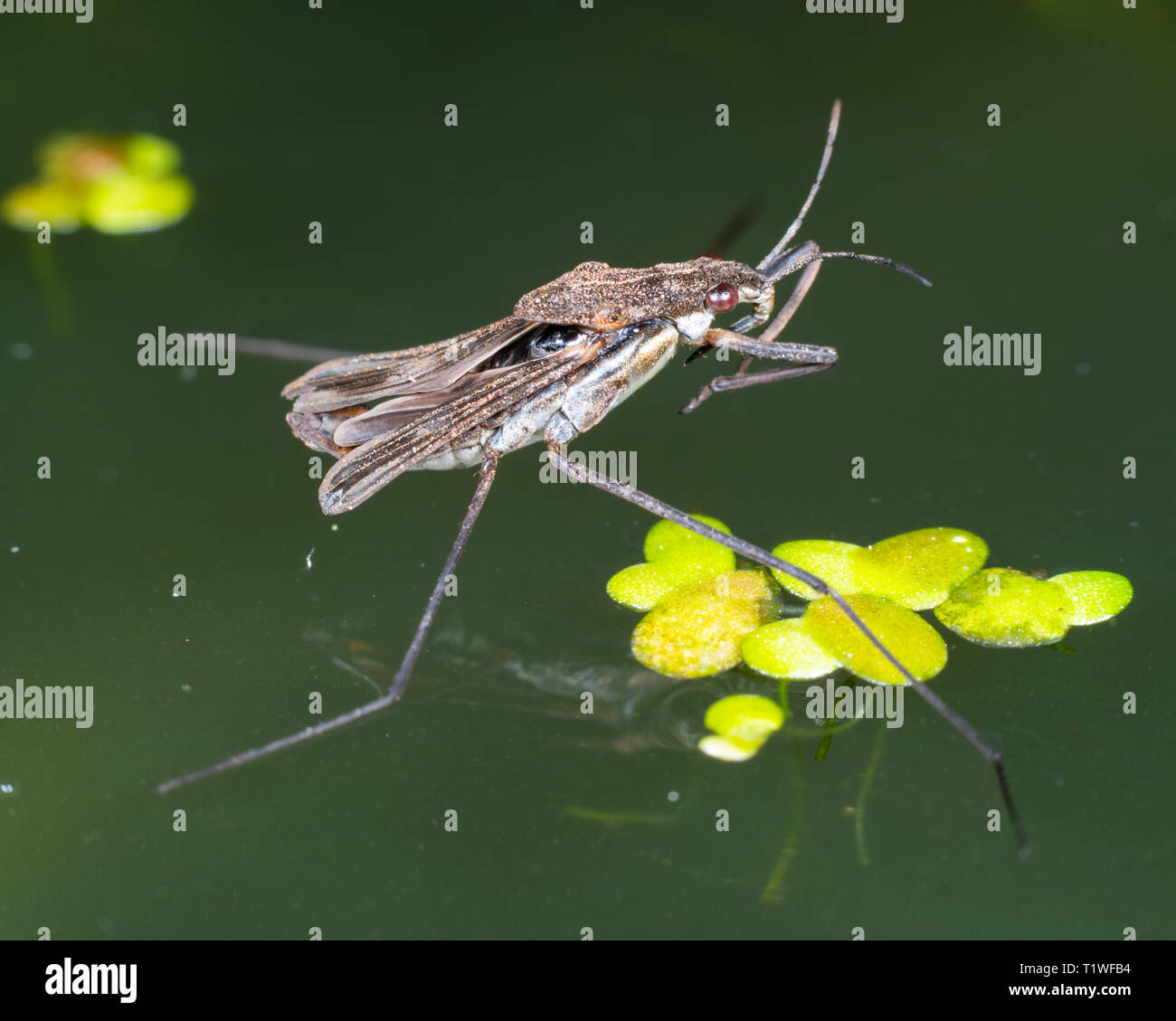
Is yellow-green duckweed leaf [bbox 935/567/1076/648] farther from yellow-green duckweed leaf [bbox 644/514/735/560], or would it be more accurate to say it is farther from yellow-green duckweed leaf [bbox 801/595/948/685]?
yellow-green duckweed leaf [bbox 644/514/735/560]

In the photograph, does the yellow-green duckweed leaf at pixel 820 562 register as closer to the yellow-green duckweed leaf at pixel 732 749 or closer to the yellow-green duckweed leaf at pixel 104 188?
the yellow-green duckweed leaf at pixel 732 749

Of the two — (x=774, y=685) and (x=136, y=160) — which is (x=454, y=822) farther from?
(x=136, y=160)

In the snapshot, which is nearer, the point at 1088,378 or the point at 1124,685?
the point at 1124,685

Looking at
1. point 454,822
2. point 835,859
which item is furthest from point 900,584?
point 454,822

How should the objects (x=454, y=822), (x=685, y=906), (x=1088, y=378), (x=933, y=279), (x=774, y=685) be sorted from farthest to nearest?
(x=933, y=279) < (x=1088, y=378) < (x=774, y=685) < (x=454, y=822) < (x=685, y=906)

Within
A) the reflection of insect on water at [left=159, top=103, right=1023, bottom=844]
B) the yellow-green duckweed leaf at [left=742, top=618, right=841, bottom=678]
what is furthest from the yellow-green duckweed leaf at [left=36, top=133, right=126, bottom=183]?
the yellow-green duckweed leaf at [left=742, top=618, right=841, bottom=678]

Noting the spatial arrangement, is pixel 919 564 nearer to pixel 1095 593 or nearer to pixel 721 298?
pixel 1095 593

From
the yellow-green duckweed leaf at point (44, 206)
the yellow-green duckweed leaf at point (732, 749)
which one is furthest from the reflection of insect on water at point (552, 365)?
the yellow-green duckweed leaf at point (44, 206)
